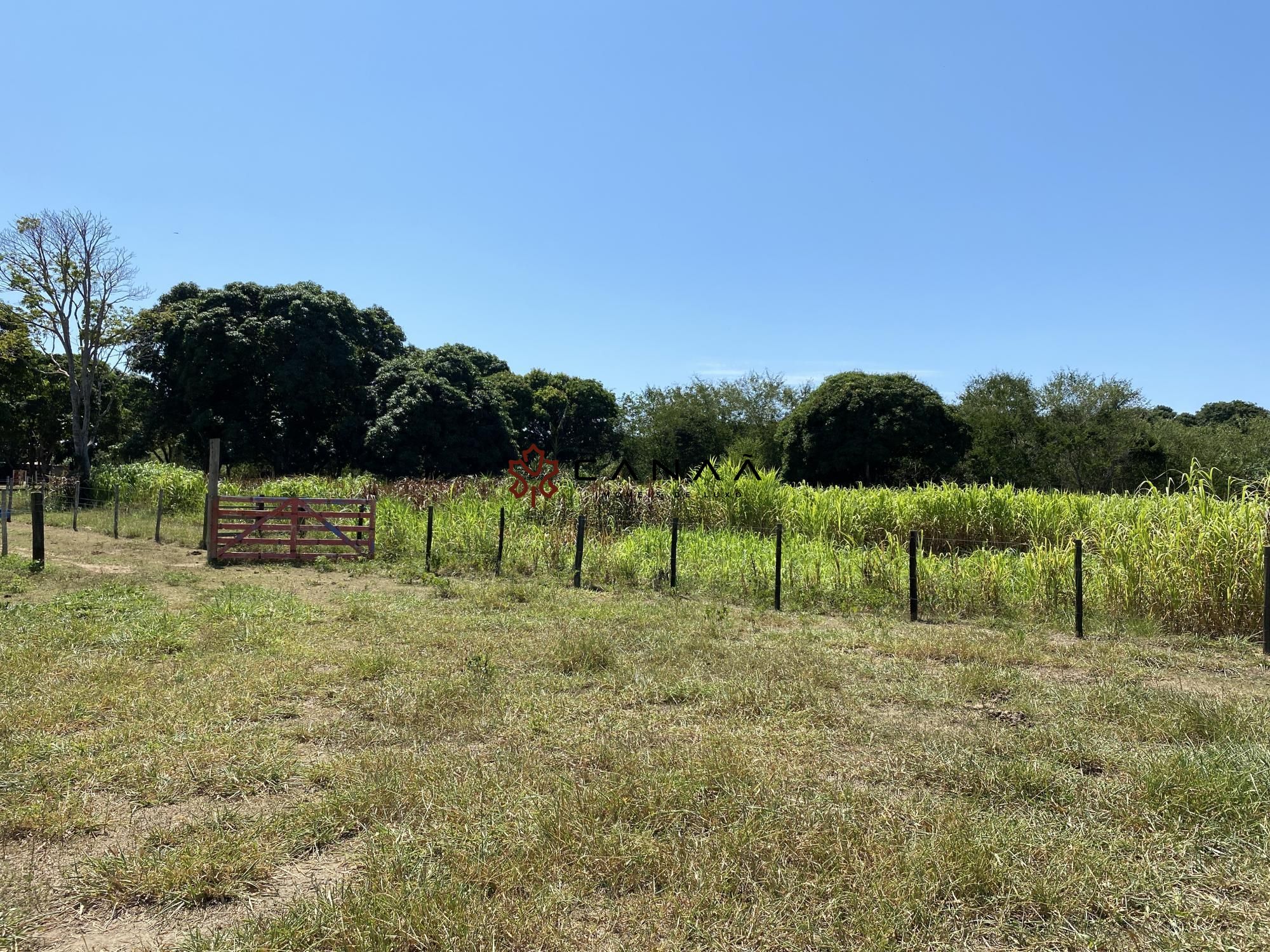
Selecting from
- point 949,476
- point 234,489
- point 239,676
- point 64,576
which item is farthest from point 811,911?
point 949,476

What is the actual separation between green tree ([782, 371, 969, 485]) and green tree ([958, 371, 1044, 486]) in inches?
58.2

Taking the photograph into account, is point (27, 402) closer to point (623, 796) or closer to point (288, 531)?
point (288, 531)

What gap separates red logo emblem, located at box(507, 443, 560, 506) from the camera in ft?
60.3

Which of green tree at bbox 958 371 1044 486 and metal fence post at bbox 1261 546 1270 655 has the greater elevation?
green tree at bbox 958 371 1044 486

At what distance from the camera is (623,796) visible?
3.77m

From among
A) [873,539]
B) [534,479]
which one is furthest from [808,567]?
[534,479]

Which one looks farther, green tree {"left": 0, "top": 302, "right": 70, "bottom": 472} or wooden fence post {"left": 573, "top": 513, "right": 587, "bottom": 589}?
green tree {"left": 0, "top": 302, "right": 70, "bottom": 472}

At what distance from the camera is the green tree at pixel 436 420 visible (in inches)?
1190

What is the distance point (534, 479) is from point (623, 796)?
50.2 feet

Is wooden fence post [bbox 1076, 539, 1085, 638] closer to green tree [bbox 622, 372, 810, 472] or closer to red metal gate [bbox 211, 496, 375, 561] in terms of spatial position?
red metal gate [bbox 211, 496, 375, 561]

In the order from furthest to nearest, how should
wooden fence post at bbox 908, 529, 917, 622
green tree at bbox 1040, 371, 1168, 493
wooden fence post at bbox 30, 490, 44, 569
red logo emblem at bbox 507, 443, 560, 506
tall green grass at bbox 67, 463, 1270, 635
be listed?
green tree at bbox 1040, 371, 1168, 493 < red logo emblem at bbox 507, 443, 560, 506 < wooden fence post at bbox 30, 490, 44, 569 < wooden fence post at bbox 908, 529, 917, 622 < tall green grass at bbox 67, 463, 1270, 635

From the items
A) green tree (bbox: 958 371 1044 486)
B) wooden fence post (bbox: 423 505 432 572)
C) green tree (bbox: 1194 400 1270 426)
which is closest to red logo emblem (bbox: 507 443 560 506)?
wooden fence post (bbox: 423 505 432 572)

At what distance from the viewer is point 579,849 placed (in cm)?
329

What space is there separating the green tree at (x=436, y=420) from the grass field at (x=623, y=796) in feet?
76.4
